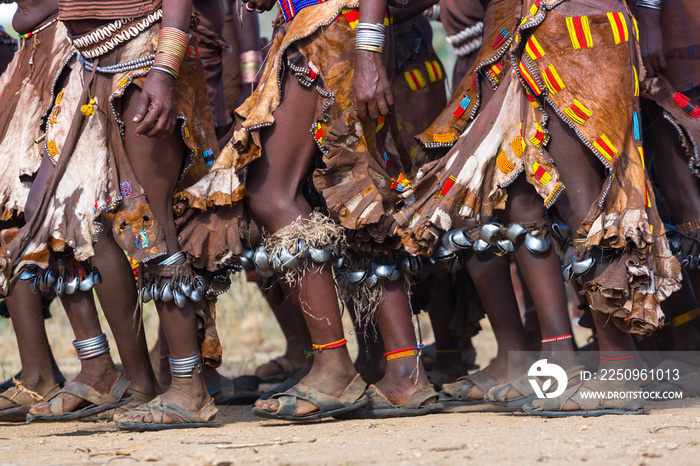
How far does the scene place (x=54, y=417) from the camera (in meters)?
3.14

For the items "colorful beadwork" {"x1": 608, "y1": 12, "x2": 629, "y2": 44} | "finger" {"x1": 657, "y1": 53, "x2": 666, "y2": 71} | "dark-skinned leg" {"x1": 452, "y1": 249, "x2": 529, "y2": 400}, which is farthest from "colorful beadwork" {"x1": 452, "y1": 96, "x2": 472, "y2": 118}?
"finger" {"x1": 657, "y1": 53, "x2": 666, "y2": 71}

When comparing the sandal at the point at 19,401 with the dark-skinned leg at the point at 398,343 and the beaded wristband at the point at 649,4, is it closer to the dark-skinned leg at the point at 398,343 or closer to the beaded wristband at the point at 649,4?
the dark-skinned leg at the point at 398,343

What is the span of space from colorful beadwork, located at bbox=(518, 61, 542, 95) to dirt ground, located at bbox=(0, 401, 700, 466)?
119 centimetres

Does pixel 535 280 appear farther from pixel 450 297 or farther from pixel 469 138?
pixel 450 297

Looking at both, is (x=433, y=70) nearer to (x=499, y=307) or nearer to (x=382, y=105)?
(x=382, y=105)

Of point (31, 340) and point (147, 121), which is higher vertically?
point (147, 121)

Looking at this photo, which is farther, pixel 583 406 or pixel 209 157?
pixel 209 157

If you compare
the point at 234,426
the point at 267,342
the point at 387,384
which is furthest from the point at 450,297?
the point at 267,342

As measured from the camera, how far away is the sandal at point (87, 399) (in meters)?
3.15

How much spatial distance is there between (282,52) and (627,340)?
1664mm

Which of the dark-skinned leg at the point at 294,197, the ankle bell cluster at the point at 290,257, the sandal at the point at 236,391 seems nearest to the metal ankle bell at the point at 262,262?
the ankle bell cluster at the point at 290,257

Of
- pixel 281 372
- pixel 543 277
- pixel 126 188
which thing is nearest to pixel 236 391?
pixel 281 372

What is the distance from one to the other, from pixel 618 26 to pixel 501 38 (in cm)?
54

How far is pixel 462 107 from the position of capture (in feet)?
11.0
